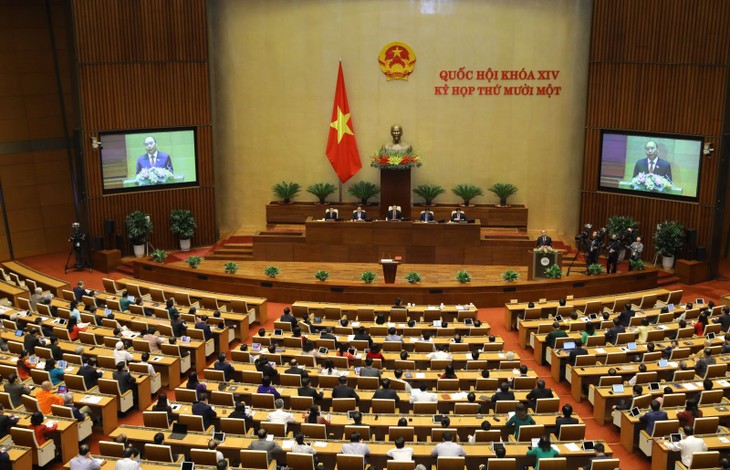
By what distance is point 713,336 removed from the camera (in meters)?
16.1

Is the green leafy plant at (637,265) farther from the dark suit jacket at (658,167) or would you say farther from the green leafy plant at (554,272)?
the dark suit jacket at (658,167)

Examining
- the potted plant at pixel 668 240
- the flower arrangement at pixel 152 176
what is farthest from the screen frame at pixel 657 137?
the flower arrangement at pixel 152 176

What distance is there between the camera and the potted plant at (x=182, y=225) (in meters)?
24.4

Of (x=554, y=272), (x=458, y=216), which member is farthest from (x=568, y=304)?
(x=458, y=216)

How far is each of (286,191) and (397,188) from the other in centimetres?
357

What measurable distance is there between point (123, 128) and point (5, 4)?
4748mm

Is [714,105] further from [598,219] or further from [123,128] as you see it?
[123,128]

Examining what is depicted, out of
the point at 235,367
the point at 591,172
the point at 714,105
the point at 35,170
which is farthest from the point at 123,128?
the point at 714,105

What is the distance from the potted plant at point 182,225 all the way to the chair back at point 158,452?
13.8m

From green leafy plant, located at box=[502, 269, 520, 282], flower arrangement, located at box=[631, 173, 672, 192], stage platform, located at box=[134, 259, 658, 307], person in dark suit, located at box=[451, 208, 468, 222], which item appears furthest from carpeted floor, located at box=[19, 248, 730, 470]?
person in dark suit, located at box=[451, 208, 468, 222]

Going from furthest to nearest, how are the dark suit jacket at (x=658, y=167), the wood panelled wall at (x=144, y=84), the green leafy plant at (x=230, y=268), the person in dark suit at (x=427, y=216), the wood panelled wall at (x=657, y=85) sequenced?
the person in dark suit at (x=427, y=216) < the dark suit jacket at (x=658, y=167) < the wood panelled wall at (x=144, y=84) < the wood panelled wall at (x=657, y=85) < the green leafy plant at (x=230, y=268)

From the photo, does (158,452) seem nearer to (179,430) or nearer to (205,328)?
(179,430)

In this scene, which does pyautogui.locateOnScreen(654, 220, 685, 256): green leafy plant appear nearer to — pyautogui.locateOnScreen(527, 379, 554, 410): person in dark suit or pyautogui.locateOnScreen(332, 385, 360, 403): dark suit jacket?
pyautogui.locateOnScreen(527, 379, 554, 410): person in dark suit

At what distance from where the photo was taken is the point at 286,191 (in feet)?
83.9
